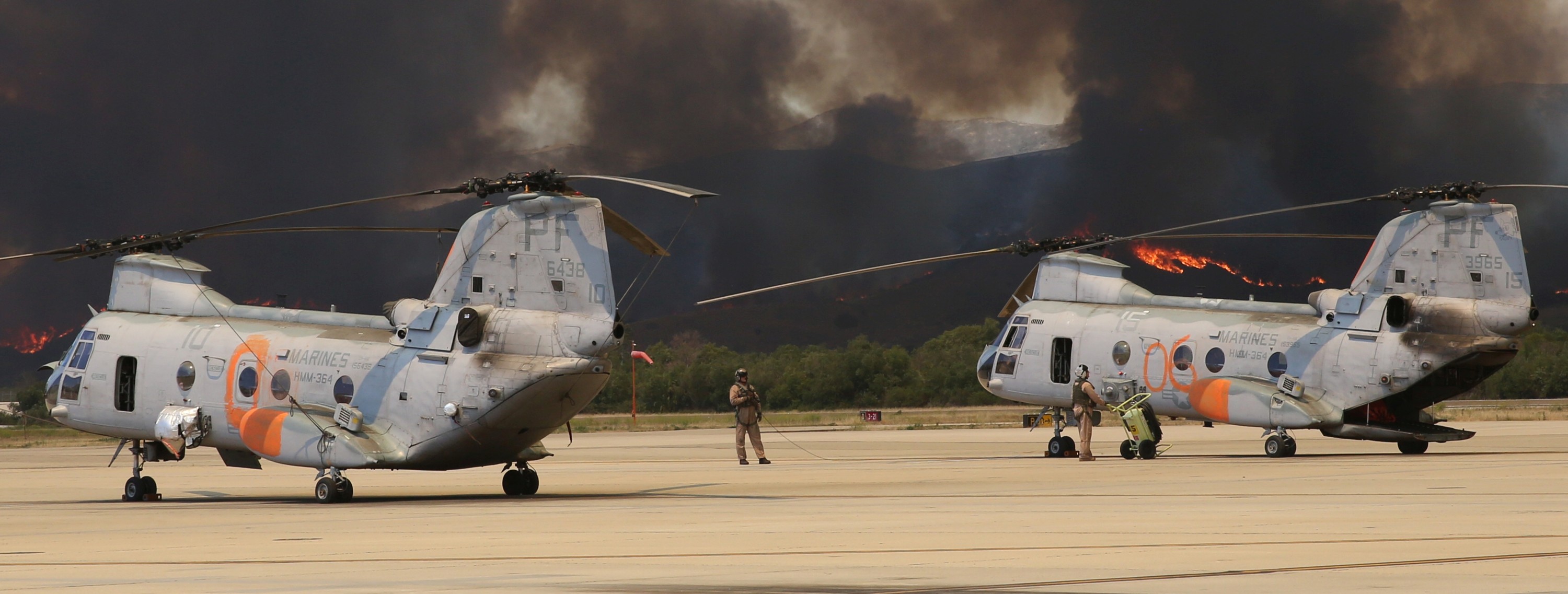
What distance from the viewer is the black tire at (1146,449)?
109 ft

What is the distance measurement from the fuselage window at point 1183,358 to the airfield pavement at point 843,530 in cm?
307

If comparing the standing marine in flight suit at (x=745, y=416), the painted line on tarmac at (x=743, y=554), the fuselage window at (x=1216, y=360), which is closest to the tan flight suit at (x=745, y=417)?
the standing marine in flight suit at (x=745, y=416)

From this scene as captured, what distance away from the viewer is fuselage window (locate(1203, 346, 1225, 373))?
35.2 m

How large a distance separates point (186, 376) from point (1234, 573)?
19197 mm

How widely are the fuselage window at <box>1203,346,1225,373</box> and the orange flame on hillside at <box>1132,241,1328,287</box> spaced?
352 ft

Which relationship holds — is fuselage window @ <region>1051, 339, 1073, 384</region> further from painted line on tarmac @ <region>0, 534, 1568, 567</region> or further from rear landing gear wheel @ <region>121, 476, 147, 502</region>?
painted line on tarmac @ <region>0, 534, 1568, 567</region>

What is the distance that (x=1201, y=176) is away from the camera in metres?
133

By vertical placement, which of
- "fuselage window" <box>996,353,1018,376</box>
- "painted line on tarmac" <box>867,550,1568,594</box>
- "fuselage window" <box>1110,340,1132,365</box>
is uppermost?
"fuselage window" <box>1110,340,1132,365</box>

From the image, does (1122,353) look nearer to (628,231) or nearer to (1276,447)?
(1276,447)

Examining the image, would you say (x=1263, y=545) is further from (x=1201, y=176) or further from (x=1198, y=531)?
(x=1201, y=176)

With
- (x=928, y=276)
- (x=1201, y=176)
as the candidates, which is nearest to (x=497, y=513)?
(x=1201, y=176)

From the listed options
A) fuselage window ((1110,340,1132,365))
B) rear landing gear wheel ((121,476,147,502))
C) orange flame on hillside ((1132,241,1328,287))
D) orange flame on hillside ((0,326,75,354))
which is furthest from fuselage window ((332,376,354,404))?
orange flame on hillside ((1132,241,1328,287))

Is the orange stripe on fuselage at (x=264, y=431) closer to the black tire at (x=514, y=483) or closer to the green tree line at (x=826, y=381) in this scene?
the black tire at (x=514, y=483)

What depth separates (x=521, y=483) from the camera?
25.2 metres
